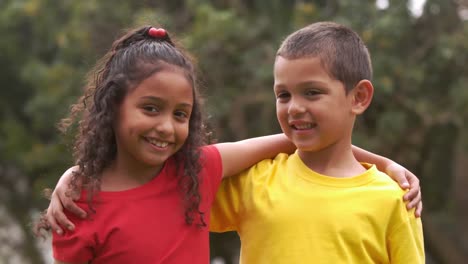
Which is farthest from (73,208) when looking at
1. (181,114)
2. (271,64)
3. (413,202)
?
(271,64)

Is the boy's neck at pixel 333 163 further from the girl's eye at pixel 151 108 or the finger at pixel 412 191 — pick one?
the girl's eye at pixel 151 108

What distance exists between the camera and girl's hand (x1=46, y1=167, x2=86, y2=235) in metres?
2.67

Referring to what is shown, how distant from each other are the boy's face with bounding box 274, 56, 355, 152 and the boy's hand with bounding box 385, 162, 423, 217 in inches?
11.2

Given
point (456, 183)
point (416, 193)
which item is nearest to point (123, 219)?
point (416, 193)

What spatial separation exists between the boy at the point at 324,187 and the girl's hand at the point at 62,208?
65cm

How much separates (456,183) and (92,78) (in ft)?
30.5

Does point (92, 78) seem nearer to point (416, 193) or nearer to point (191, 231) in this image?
point (191, 231)

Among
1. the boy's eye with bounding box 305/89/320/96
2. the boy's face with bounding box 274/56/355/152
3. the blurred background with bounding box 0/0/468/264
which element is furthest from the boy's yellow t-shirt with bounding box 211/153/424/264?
the blurred background with bounding box 0/0/468/264

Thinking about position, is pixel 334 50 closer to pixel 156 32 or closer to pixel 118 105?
pixel 156 32

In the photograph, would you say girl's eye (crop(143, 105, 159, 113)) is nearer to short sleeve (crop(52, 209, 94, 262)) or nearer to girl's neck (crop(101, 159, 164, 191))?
girl's neck (crop(101, 159, 164, 191))

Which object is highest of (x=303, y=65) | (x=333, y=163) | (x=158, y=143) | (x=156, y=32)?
(x=156, y=32)

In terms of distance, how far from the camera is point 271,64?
8422 mm

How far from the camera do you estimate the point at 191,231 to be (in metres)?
2.84

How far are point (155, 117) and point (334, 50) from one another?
685 millimetres
